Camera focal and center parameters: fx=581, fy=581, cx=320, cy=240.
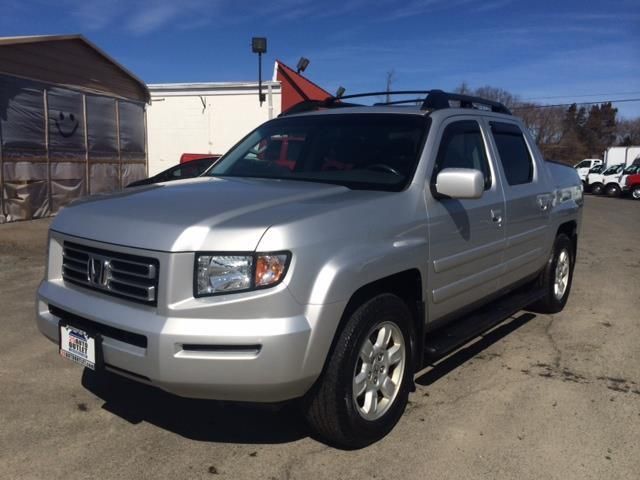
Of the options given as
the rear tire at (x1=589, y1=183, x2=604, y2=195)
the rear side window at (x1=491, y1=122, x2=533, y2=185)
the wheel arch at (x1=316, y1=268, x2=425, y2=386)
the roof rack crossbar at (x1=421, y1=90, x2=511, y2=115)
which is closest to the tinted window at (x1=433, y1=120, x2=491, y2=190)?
the roof rack crossbar at (x1=421, y1=90, x2=511, y2=115)

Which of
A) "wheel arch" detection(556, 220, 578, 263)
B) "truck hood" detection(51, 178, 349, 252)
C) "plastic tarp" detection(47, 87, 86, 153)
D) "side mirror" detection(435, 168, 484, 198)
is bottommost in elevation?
"wheel arch" detection(556, 220, 578, 263)

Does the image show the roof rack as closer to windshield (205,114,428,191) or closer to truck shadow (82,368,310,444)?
windshield (205,114,428,191)

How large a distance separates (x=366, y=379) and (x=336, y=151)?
5.26 ft

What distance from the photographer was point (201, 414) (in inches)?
140

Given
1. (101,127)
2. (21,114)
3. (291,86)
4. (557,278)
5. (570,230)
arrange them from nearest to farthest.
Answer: (557,278) < (570,230) < (21,114) < (101,127) < (291,86)

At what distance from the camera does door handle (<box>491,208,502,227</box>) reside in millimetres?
4168

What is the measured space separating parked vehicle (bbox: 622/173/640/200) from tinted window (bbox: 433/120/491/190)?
92.1 ft

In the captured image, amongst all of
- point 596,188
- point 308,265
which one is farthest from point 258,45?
point 596,188

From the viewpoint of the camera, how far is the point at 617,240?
12.1 metres

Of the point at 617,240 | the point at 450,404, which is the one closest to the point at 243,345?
the point at 450,404

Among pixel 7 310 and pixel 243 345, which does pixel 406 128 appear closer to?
pixel 243 345

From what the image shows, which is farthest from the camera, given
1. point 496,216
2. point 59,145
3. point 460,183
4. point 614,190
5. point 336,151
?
point 614,190

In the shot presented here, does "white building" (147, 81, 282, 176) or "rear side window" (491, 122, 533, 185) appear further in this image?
"white building" (147, 81, 282, 176)

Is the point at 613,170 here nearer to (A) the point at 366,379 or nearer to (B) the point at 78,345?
(A) the point at 366,379
